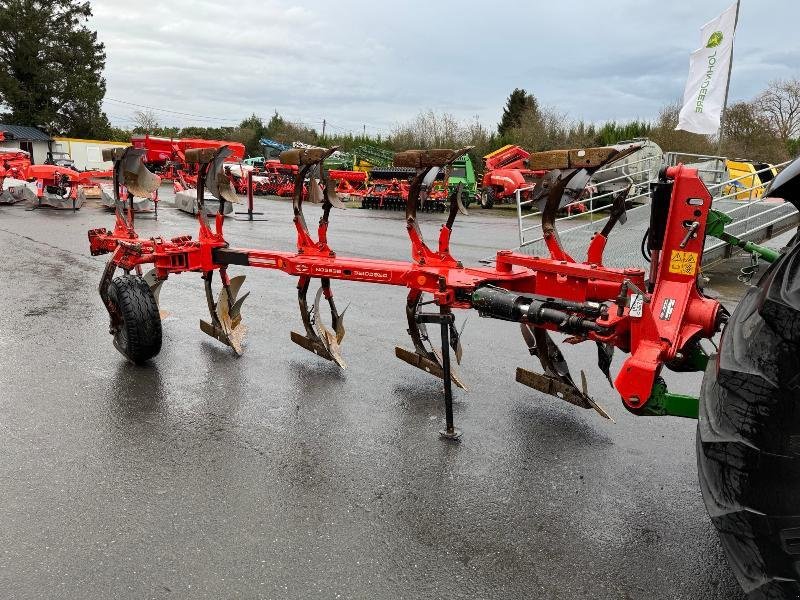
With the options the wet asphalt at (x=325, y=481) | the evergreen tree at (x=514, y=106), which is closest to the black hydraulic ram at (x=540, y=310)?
the wet asphalt at (x=325, y=481)

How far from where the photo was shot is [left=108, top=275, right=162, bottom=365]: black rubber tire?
16.4ft

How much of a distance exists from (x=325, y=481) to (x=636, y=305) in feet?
6.07

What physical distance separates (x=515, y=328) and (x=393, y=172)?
1938 centimetres

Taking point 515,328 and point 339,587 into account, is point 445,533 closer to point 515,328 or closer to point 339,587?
point 339,587

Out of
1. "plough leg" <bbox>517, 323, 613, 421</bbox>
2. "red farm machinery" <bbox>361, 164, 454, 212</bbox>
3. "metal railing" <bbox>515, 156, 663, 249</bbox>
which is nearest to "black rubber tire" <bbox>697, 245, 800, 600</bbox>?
"metal railing" <bbox>515, 156, 663, 249</bbox>

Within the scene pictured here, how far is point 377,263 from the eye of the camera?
462cm

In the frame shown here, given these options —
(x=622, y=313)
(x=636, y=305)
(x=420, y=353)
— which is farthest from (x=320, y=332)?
(x=636, y=305)

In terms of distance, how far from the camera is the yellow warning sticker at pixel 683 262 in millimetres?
2740

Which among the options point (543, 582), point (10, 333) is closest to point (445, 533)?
point (543, 582)

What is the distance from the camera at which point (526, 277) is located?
4117 millimetres

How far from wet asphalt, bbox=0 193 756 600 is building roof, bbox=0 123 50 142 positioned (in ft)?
138

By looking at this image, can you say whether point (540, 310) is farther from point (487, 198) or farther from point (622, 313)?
point (487, 198)

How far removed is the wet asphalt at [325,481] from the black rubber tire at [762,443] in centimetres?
86

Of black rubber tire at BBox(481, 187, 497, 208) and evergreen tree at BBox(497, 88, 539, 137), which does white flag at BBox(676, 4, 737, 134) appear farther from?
evergreen tree at BBox(497, 88, 539, 137)
